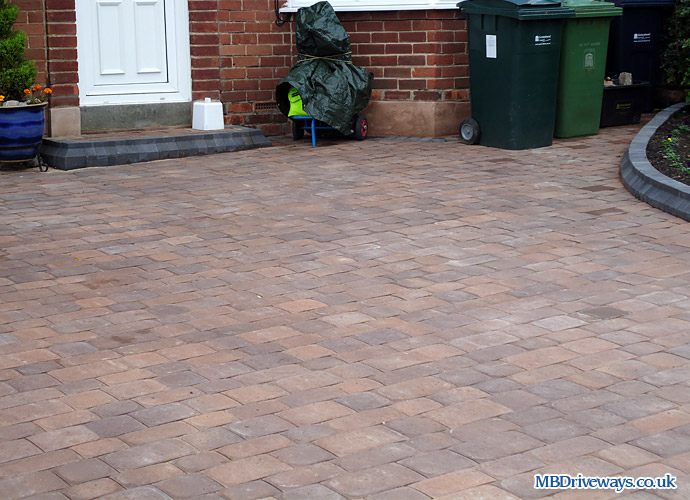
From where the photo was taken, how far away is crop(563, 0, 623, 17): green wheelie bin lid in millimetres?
10430

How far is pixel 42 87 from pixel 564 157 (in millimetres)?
5193

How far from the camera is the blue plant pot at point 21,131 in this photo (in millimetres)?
8859

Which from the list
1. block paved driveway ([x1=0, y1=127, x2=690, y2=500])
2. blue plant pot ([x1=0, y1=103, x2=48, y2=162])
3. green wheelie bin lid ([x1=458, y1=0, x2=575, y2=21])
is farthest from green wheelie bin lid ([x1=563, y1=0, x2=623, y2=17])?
blue plant pot ([x1=0, y1=103, x2=48, y2=162])

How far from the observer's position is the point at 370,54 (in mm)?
11164

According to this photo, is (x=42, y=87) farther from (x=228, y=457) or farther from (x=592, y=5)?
(x=228, y=457)

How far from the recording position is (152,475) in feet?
11.6

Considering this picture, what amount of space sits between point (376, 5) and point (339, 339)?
684 centimetres

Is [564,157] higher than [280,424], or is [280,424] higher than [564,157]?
[564,157]

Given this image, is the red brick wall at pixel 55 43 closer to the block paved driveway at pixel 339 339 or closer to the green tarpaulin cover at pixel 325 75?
the block paved driveway at pixel 339 339

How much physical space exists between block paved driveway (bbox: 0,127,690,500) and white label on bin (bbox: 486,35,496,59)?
2.03 metres

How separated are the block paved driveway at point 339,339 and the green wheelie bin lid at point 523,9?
2057mm

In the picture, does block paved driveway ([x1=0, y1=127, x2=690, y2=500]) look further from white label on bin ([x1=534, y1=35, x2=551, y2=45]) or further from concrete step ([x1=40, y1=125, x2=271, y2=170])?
white label on bin ([x1=534, y1=35, x2=551, y2=45])

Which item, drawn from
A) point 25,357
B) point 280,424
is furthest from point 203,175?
point 280,424

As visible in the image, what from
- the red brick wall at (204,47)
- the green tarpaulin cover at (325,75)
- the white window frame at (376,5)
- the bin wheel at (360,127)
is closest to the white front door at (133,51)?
A: the red brick wall at (204,47)
